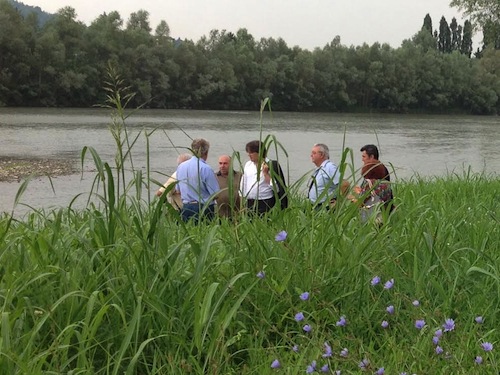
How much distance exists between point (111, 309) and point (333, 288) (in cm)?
101

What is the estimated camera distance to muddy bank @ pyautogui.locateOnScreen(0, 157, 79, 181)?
888 inches

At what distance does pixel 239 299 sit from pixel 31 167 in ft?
75.7

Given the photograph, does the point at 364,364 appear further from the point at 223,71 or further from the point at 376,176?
the point at 223,71

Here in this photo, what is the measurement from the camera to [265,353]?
2883 mm

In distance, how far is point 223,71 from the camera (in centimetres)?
8131

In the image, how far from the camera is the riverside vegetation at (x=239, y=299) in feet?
8.64

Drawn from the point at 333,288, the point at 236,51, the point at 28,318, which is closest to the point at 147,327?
the point at 28,318

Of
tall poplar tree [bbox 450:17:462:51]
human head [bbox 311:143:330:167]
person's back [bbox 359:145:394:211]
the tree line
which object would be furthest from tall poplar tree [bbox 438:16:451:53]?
human head [bbox 311:143:330:167]

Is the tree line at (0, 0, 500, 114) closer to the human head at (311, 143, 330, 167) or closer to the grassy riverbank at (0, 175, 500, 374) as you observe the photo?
the human head at (311, 143, 330, 167)

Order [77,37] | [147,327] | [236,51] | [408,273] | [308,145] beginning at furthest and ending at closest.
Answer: [236,51] < [77,37] < [308,145] < [408,273] < [147,327]

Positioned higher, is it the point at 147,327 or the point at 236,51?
the point at 236,51

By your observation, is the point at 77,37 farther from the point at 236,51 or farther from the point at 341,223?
the point at 341,223

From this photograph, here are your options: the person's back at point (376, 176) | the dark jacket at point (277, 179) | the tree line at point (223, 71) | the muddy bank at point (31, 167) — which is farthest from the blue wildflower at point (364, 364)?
the tree line at point (223, 71)

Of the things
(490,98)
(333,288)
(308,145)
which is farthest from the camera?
(490,98)
